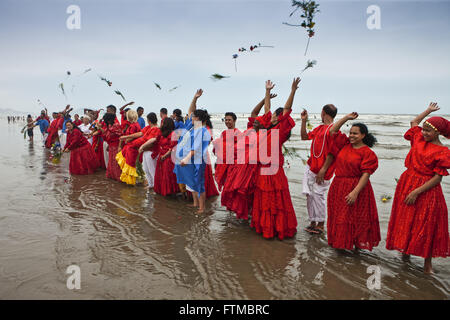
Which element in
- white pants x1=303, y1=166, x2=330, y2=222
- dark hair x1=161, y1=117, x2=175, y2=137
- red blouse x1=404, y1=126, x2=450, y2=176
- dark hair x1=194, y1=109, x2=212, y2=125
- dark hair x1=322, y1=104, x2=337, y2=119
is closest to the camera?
red blouse x1=404, y1=126, x2=450, y2=176

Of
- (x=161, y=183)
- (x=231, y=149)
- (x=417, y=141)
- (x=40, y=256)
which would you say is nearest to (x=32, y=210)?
(x=40, y=256)

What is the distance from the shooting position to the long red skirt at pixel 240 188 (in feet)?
15.6

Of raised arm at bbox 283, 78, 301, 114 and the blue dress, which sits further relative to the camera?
the blue dress

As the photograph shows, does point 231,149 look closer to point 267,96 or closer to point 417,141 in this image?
point 267,96

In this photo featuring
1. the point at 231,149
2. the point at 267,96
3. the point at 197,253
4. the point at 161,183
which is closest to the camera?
the point at 197,253

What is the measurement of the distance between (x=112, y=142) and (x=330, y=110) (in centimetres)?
623

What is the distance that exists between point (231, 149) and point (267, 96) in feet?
3.91

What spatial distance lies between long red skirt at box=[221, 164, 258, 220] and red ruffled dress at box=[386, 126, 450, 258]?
79.7 inches

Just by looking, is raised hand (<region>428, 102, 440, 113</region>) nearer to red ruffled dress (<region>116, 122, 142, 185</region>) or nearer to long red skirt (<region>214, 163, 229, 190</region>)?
long red skirt (<region>214, 163, 229, 190</region>)

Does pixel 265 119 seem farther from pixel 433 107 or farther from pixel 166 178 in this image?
pixel 166 178

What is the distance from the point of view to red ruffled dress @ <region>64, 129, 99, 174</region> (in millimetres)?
8789

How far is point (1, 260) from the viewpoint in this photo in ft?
11.7

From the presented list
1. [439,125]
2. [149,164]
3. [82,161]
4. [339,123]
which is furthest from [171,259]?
[82,161]

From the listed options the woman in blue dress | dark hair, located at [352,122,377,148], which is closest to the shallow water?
the woman in blue dress
